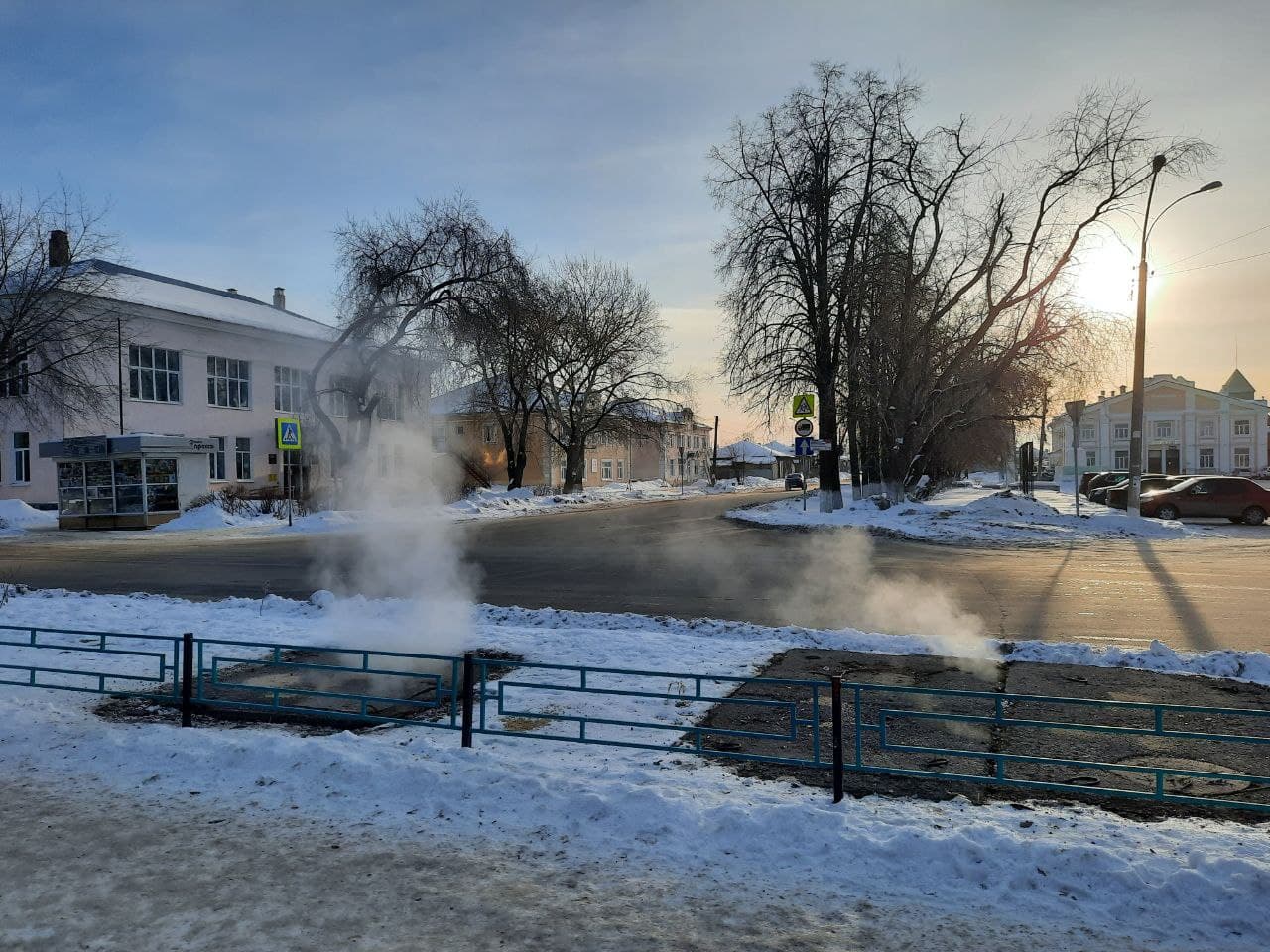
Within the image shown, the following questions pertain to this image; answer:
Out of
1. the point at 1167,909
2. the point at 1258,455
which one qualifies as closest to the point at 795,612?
the point at 1167,909

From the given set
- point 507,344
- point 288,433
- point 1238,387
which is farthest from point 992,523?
point 1238,387

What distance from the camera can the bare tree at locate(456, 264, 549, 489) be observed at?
3372cm

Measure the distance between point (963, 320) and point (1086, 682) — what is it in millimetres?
26078

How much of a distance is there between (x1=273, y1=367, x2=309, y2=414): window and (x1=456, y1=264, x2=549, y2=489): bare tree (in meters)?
9.26

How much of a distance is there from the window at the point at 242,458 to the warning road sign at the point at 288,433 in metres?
16.2

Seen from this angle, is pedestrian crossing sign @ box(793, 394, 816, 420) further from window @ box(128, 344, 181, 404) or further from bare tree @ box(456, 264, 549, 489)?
window @ box(128, 344, 181, 404)

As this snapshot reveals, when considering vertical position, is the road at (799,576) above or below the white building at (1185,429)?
below

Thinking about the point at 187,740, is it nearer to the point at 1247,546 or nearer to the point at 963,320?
the point at 1247,546

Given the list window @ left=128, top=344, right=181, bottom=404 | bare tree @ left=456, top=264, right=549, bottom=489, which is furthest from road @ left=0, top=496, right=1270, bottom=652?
window @ left=128, top=344, right=181, bottom=404

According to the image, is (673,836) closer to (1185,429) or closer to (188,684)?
(188,684)

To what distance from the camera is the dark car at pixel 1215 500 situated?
24906 millimetres

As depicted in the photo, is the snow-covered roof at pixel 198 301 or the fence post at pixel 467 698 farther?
the snow-covered roof at pixel 198 301

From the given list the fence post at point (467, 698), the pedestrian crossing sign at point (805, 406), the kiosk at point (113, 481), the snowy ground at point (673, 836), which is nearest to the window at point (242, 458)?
the kiosk at point (113, 481)

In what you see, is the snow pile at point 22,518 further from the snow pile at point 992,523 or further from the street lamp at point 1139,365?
the street lamp at point 1139,365
